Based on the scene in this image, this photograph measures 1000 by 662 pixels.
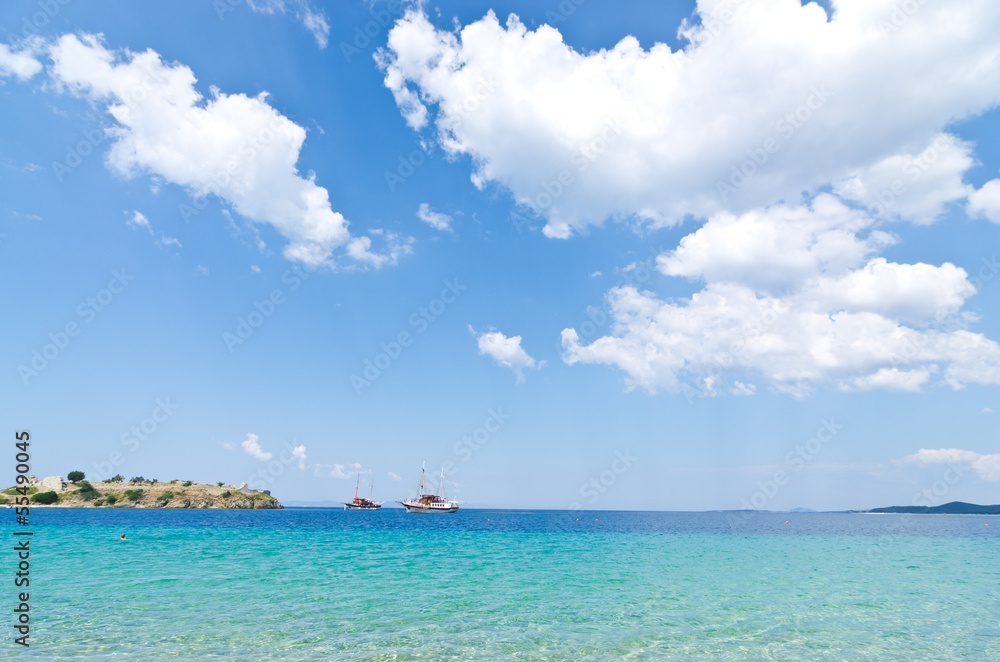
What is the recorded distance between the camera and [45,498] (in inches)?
6344

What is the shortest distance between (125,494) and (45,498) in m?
21.5

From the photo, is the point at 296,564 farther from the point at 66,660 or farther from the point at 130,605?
the point at 66,660

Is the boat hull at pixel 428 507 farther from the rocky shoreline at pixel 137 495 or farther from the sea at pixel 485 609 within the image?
the sea at pixel 485 609

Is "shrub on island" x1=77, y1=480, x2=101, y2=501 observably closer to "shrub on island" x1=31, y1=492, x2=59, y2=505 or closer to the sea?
"shrub on island" x1=31, y1=492, x2=59, y2=505

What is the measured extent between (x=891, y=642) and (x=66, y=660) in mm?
27773

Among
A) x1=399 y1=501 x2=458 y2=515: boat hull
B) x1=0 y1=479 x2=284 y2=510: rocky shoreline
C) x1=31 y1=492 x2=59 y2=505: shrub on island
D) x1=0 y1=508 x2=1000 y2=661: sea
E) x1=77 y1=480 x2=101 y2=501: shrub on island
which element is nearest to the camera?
x1=0 y1=508 x2=1000 y2=661: sea

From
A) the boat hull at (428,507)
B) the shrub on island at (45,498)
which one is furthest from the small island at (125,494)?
the boat hull at (428,507)

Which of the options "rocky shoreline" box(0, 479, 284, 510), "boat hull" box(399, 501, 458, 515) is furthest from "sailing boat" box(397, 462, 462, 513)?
"rocky shoreline" box(0, 479, 284, 510)

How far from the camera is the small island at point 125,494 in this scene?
165 metres

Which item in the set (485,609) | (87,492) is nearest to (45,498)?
(87,492)

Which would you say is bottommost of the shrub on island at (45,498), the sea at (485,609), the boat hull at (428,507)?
the boat hull at (428,507)

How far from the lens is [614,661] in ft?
50.5

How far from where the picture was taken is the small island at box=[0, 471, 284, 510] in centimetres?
16462

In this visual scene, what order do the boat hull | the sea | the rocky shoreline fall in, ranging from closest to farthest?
the sea
the rocky shoreline
the boat hull
